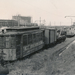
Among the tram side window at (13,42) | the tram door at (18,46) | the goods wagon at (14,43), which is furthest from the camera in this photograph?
the tram door at (18,46)

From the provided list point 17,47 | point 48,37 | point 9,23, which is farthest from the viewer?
point 9,23

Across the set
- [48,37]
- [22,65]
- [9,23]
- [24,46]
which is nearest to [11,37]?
[24,46]

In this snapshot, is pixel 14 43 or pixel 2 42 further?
pixel 14 43

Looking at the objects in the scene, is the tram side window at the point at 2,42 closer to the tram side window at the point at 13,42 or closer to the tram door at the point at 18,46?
the tram side window at the point at 13,42

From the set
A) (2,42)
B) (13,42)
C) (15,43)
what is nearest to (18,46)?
(15,43)

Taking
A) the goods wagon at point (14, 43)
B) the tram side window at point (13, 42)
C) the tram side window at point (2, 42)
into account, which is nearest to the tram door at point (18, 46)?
the goods wagon at point (14, 43)

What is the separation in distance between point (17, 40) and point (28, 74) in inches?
151

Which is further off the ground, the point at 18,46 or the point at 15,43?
the point at 15,43

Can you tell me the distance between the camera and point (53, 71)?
9375 mm

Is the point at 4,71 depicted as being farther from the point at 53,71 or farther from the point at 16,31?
the point at 16,31

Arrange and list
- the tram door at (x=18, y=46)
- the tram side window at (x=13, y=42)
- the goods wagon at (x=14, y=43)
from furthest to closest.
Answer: the tram door at (x=18, y=46) < the tram side window at (x=13, y=42) < the goods wagon at (x=14, y=43)

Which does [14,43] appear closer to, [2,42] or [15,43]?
[15,43]

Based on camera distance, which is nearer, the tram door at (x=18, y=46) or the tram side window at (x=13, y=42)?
the tram side window at (x=13, y=42)

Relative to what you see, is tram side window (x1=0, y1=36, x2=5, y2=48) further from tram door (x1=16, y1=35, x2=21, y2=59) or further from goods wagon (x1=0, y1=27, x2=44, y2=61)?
tram door (x1=16, y1=35, x2=21, y2=59)
